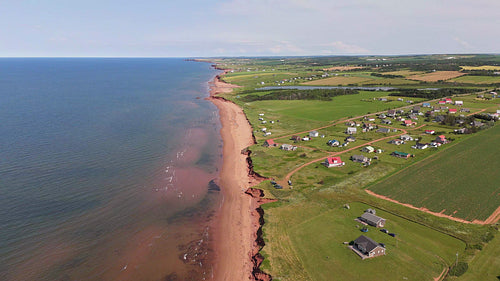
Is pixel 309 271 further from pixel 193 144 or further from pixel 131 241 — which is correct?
pixel 193 144

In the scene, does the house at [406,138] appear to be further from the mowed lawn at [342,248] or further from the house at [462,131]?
the mowed lawn at [342,248]

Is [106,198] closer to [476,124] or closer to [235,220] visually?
[235,220]

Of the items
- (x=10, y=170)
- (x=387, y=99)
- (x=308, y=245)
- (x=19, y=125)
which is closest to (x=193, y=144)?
(x=10, y=170)

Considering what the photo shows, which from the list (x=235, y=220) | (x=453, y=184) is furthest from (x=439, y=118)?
(x=235, y=220)

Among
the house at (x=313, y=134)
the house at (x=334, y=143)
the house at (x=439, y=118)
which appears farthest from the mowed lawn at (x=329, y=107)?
the house at (x=334, y=143)

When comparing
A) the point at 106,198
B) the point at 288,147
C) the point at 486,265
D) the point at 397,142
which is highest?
the point at 397,142

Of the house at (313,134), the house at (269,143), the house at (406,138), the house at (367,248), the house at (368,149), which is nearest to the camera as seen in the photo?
the house at (367,248)
